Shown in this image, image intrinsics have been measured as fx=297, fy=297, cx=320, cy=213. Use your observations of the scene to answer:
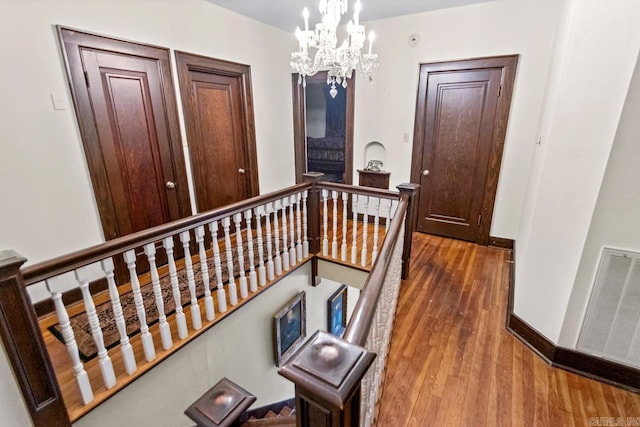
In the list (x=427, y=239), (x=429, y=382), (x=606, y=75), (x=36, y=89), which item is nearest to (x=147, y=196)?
(x=36, y=89)

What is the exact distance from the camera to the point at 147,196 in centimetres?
277

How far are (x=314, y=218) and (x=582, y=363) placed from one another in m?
2.19

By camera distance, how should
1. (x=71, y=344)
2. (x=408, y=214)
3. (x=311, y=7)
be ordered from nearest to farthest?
(x=71, y=344) < (x=408, y=214) < (x=311, y=7)

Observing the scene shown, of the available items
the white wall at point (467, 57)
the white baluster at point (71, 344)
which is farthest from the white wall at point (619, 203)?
the white baluster at point (71, 344)

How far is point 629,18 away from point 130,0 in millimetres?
3256

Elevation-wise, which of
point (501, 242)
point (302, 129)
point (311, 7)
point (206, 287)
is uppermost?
point (311, 7)

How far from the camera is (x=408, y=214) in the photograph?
251cm

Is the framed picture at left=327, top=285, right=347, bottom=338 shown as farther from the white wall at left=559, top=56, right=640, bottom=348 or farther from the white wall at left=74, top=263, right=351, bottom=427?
the white wall at left=559, top=56, right=640, bottom=348

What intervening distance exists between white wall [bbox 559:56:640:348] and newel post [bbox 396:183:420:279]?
1.11m

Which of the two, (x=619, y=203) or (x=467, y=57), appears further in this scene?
(x=467, y=57)

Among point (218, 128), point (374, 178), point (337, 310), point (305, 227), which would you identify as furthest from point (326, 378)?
point (337, 310)

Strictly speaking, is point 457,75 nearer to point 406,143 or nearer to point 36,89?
point 406,143

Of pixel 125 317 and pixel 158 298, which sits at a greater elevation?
pixel 158 298

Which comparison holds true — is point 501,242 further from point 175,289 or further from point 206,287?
point 175,289
